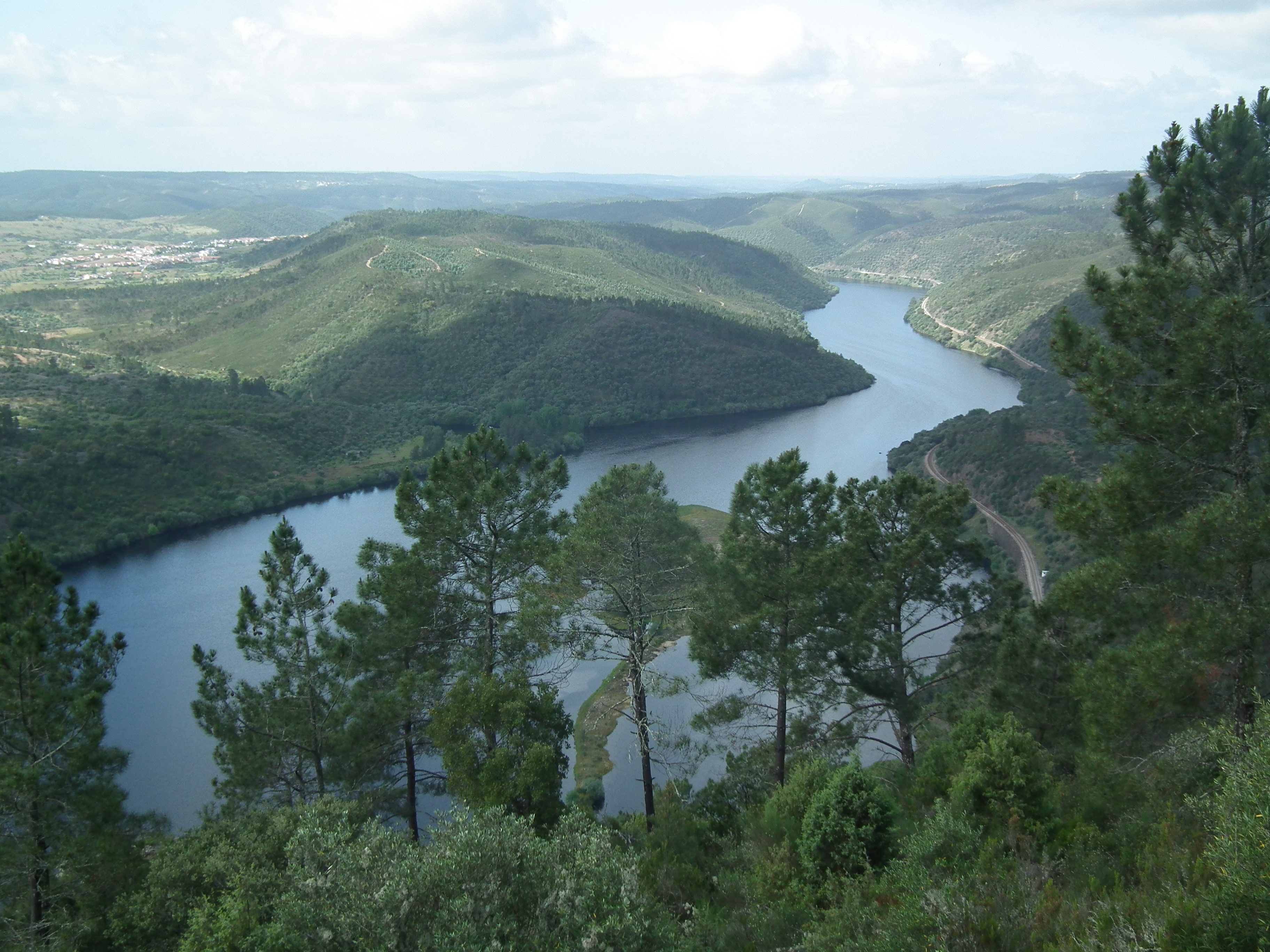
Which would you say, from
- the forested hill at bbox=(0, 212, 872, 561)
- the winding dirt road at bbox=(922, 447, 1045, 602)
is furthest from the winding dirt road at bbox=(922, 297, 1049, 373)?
the winding dirt road at bbox=(922, 447, 1045, 602)

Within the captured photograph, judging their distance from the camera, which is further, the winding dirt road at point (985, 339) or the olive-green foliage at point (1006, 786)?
the winding dirt road at point (985, 339)

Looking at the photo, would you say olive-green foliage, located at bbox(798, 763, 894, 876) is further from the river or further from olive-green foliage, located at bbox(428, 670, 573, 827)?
the river

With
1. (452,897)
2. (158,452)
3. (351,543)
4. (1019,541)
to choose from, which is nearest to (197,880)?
(452,897)

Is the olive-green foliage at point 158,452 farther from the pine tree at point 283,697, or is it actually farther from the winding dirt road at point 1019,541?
the winding dirt road at point 1019,541

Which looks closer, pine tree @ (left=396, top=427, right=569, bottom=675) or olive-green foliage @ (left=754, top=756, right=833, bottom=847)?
olive-green foliage @ (left=754, top=756, right=833, bottom=847)

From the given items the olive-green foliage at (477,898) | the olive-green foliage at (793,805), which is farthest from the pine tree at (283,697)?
the olive-green foliage at (793,805)

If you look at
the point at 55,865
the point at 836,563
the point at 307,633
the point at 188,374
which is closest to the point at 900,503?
the point at 836,563
